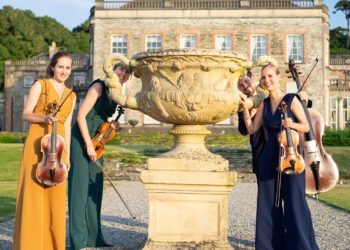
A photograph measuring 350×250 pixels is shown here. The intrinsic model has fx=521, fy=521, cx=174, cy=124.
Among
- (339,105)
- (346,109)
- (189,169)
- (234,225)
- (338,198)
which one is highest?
(339,105)

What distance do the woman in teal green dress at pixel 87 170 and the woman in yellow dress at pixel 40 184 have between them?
547mm

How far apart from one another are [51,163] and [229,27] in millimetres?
27766

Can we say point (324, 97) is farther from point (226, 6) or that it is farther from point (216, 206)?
point (216, 206)

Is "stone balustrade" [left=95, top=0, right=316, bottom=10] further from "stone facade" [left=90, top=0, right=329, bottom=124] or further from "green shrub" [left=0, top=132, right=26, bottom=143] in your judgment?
"green shrub" [left=0, top=132, right=26, bottom=143]

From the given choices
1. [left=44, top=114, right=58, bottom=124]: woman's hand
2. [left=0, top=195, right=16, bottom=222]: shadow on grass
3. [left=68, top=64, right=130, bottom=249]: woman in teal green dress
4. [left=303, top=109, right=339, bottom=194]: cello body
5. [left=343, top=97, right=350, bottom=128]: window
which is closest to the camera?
[left=44, top=114, right=58, bottom=124]: woman's hand

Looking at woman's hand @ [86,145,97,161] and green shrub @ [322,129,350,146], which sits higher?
woman's hand @ [86,145,97,161]

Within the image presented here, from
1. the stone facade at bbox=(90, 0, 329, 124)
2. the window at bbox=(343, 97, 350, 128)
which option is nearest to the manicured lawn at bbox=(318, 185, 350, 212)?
the stone facade at bbox=(90, 0, 329, 124)

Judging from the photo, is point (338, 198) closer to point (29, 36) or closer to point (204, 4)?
point (204, 4)

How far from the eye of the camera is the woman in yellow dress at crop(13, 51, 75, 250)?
14.1ft

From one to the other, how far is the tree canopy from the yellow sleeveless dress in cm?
5253

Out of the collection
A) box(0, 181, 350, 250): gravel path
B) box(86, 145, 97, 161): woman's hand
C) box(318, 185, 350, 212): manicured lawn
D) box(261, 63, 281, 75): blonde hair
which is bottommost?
box(318, 185, 350, 212): manicured lawn

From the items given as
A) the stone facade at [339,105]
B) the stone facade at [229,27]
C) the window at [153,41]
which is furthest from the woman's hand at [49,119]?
the stone facade at [339,105]

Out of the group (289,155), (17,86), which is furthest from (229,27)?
(289,155)

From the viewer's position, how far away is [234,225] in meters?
7.44
